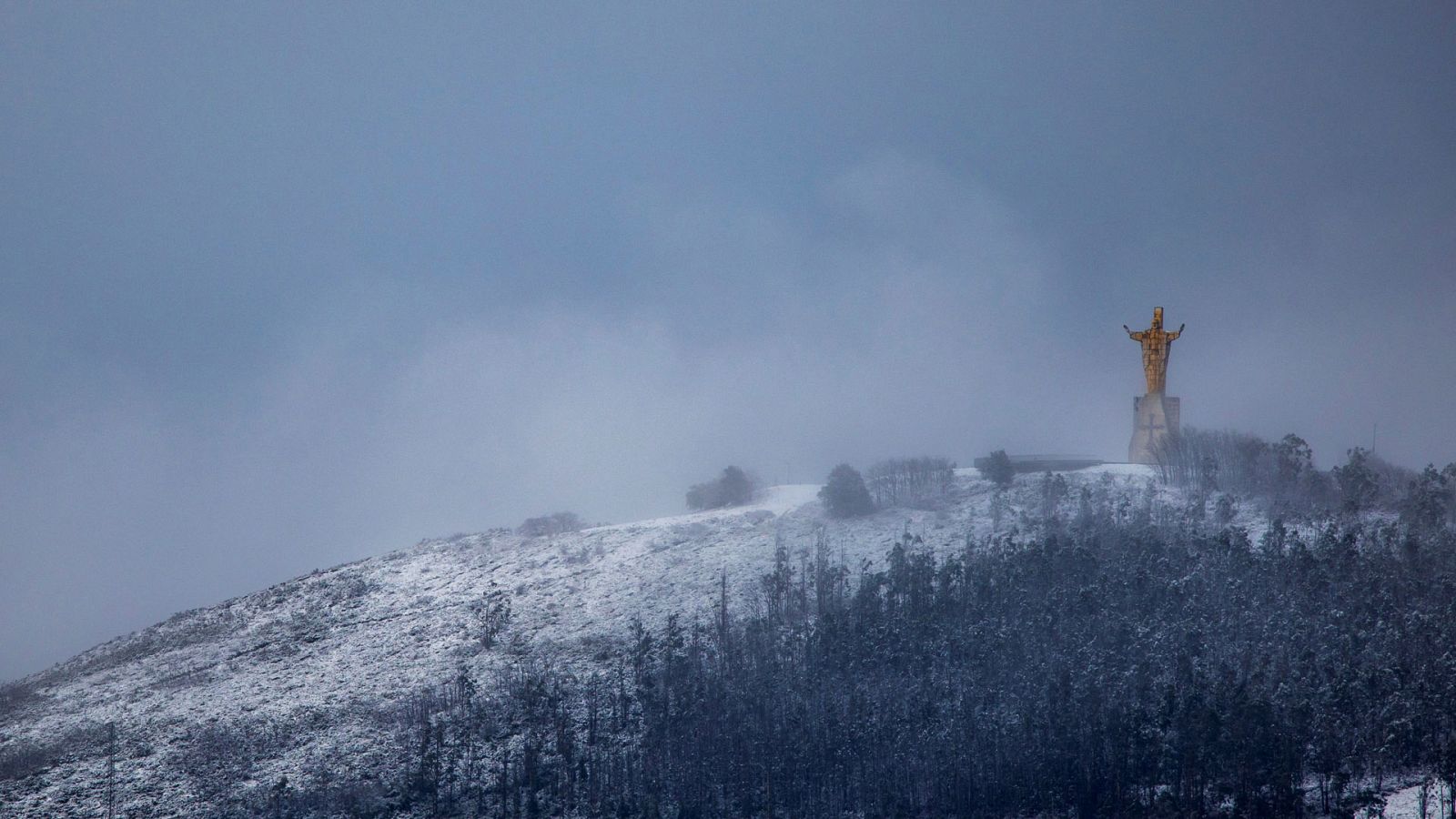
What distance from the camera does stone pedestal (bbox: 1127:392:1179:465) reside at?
304ft

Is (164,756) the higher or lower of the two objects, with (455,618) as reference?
lower

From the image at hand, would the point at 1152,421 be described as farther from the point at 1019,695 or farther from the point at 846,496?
the point at 1019,695

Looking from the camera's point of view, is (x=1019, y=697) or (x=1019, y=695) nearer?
(x=1019, y=697)

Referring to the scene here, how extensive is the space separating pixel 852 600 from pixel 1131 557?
58.9 feet

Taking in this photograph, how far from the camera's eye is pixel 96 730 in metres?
70.8

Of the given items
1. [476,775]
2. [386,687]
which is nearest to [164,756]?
[386,687]

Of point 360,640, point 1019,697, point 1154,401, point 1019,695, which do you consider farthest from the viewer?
point 1154,401

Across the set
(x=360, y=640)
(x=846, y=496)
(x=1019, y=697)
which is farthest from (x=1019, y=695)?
(x=360, y=640)

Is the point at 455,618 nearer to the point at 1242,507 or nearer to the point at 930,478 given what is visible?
the point at 930,478

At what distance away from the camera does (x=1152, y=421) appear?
306 feet

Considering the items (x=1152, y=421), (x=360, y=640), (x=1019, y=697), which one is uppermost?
(x=1152, y=421)

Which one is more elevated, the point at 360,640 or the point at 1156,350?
the point at 1156,350

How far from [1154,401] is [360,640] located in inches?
2485

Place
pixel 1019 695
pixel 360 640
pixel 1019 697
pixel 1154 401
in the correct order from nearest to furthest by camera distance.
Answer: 1. pixel 1019 697
2. pixel 1019 695
3. pixel 360 640
4. pixel 1154 401
